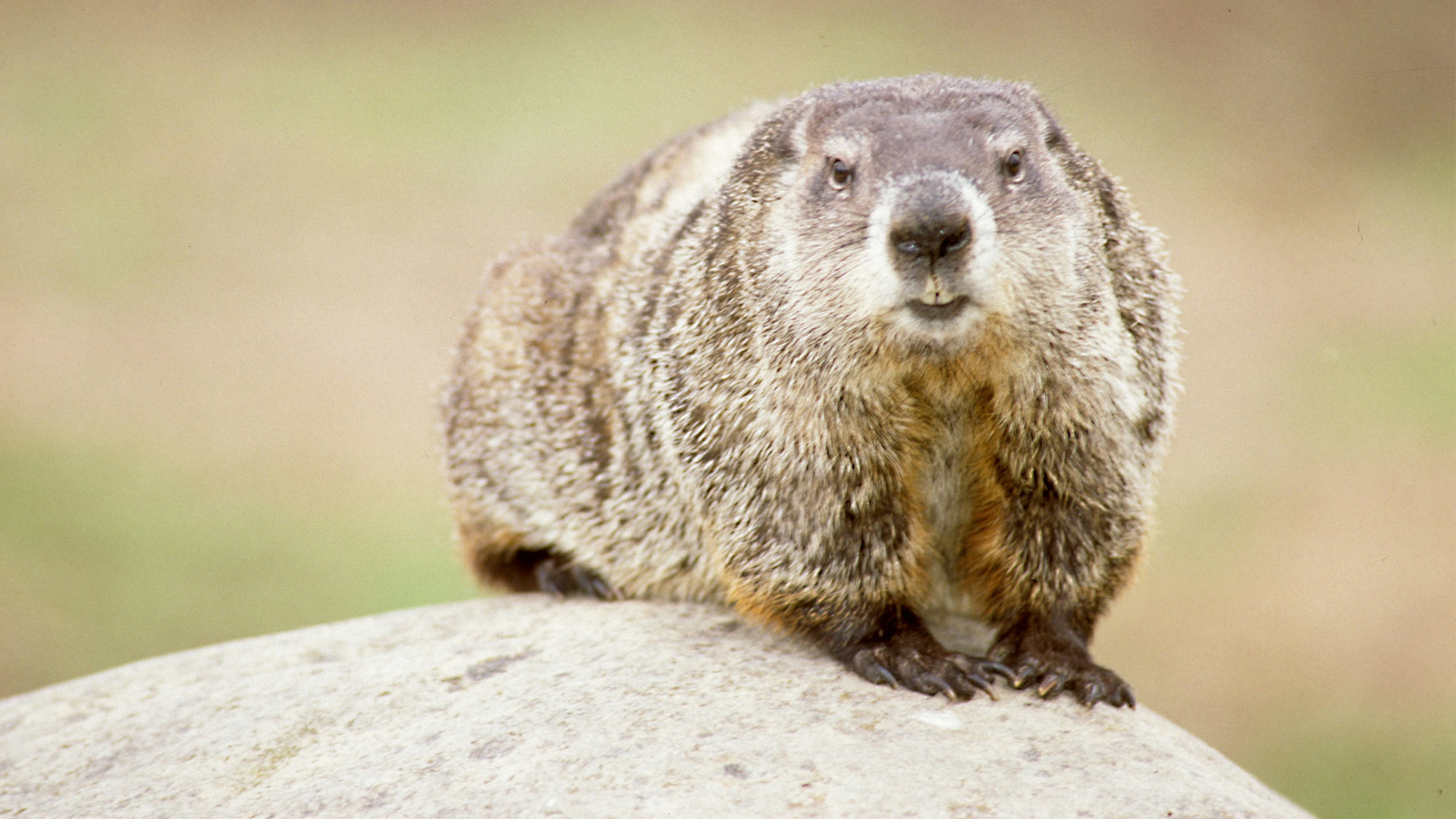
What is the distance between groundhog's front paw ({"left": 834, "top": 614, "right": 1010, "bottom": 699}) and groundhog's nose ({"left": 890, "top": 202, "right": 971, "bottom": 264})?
128 cm

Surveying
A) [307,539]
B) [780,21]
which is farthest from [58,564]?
[780,21]

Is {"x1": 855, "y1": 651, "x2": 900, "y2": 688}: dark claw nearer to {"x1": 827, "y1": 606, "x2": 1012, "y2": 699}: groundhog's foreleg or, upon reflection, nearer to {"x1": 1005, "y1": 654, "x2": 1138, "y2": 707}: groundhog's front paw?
{"x1": 827, "y1": 606, "x2": 1012, "y2": 699}: groundhog's foreleg

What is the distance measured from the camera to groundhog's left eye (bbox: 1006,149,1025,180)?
3836 millimetres

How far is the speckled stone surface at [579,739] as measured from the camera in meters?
3.49

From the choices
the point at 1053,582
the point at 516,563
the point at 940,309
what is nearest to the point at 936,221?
the point at 940,309

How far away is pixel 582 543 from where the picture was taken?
545 cm

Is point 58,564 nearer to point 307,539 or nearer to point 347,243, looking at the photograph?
point 307,539

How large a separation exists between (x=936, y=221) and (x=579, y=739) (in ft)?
5.14

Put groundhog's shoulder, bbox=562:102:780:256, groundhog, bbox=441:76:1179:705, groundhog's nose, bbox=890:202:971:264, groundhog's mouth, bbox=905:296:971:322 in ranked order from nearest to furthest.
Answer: groundhog's nose, bbox=890:202:971:264 → groundhog's mouth, bbox=905:296:971:322 → groundhog, bbox=441:76:1179:705 → groundhog's shoulder, bbox=562:102:780:256

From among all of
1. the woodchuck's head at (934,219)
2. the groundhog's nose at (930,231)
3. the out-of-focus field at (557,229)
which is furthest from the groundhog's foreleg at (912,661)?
the out-of-focus field at (557,229)

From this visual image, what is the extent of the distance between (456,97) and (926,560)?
8.64 meters

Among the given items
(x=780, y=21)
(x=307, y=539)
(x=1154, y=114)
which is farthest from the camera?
(x=780, y=21)

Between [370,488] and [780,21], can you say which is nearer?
[370,488]

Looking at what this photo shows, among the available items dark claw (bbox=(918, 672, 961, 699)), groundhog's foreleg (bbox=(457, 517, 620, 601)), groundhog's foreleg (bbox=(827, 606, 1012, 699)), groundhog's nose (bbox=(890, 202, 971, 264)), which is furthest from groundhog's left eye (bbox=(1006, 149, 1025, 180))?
groundhog's foreleg (bbox=(457, 517, 620, 601))
